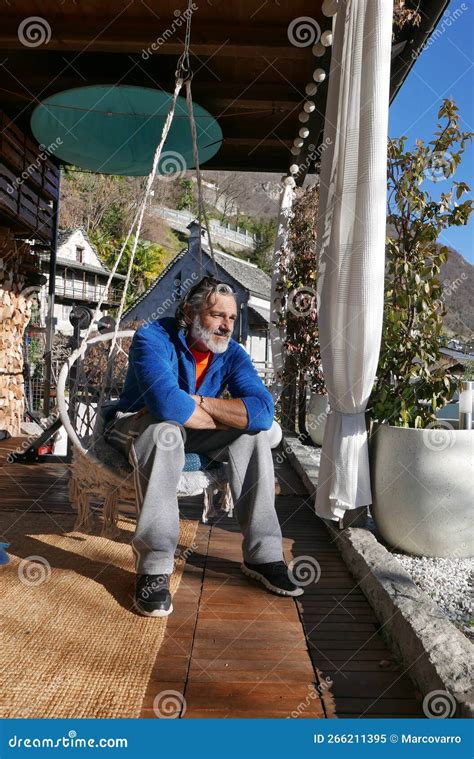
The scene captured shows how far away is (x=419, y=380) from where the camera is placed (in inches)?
87.9

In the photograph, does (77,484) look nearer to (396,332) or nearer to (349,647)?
(349,647)

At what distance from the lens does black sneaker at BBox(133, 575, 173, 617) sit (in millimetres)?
1562

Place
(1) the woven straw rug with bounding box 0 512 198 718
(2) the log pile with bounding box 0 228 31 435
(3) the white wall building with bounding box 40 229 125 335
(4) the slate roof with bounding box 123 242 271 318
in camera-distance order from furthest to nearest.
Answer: (3) the white wall building with bounding box 40 229 125 335, (4) the slate roof with bounding box 123 242 271 318, (2) the log pile with bounding box 0 228 31 435, (1) the woven straw rug with bounding box 0 512 198 718

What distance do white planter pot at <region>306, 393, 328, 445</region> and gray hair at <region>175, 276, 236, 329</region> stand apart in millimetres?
2653

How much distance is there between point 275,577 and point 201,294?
98cm

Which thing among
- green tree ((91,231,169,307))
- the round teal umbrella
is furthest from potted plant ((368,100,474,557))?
green tree ((91,231,169,307))

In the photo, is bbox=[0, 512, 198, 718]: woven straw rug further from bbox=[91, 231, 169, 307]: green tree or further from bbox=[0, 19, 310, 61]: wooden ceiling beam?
bbox=[91, 231, 169, 307]: green tree

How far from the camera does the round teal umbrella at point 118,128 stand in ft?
9.19

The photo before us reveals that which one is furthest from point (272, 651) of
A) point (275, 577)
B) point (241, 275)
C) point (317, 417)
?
point (241, 275)

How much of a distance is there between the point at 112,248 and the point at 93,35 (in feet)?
84.5

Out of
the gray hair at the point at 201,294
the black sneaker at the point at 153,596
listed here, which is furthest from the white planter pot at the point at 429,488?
the black sneaker at the point at 153,596

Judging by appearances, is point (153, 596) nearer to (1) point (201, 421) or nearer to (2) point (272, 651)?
(2) point (272, 651)

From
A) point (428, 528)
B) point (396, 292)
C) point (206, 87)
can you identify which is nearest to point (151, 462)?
point (428, 528)

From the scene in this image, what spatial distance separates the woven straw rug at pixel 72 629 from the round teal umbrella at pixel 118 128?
2.06 metres
